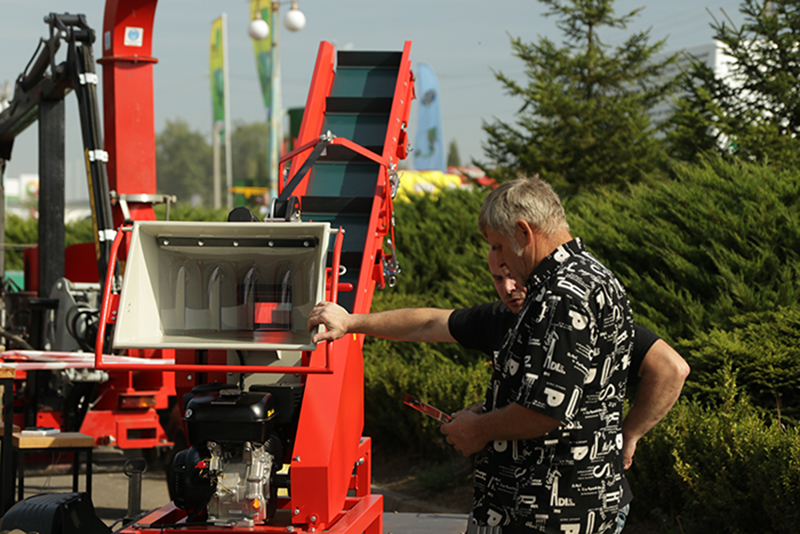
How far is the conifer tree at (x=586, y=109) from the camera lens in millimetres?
12086

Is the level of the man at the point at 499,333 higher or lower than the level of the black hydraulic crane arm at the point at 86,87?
lower

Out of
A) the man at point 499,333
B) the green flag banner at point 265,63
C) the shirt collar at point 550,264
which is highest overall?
the green flag banner at point 265,63

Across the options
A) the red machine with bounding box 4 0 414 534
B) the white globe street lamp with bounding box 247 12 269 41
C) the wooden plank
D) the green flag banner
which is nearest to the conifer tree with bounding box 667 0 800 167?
the red machine with bounding box 4 0 414 534

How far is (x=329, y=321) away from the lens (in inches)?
125

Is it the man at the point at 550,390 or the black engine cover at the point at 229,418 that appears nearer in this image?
the man at the point at 550,390

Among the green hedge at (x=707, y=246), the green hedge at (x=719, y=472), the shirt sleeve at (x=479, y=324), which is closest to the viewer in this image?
the shirt sleeve at (x=479, y=324)

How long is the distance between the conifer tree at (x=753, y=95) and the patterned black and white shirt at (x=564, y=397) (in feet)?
22.1

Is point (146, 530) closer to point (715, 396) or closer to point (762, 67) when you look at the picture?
point (715, 396)

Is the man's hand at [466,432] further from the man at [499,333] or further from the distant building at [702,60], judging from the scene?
the distant building at [702,60]

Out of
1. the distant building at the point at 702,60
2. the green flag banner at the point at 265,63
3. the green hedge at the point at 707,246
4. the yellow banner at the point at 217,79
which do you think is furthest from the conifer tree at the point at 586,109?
the yellow banner at the point at 217,79

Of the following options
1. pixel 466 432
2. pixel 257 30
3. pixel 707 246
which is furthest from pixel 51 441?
pixel 257 30

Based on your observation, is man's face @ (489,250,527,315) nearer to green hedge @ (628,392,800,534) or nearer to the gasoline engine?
the gasoline engine

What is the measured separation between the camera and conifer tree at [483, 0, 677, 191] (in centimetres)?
1209

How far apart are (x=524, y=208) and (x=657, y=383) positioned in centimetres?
88
